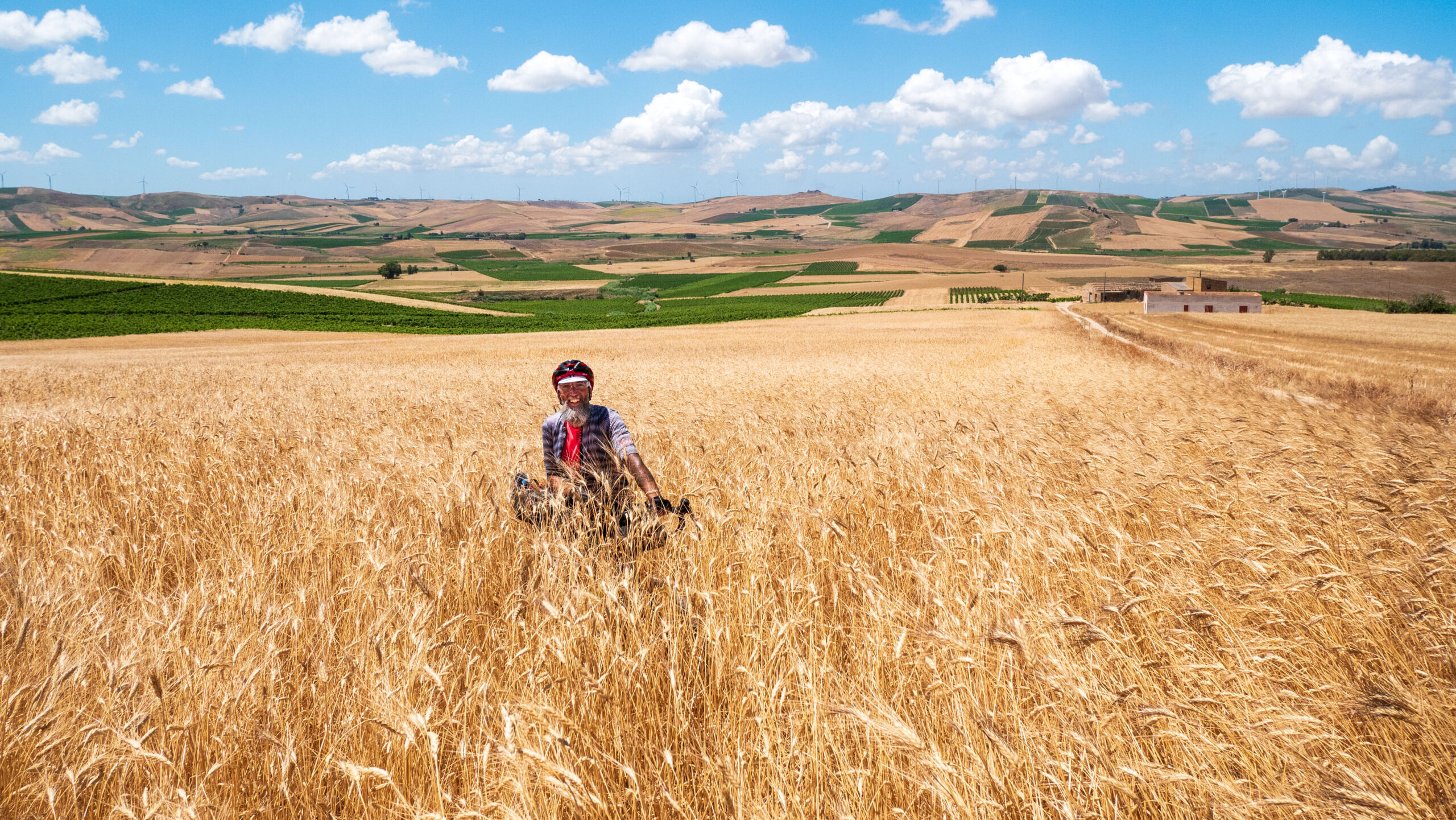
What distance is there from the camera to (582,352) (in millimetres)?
36875

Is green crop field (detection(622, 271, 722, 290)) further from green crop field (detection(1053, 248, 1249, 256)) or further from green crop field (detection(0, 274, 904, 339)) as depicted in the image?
green crop field (detection(1053, 248, 1249, 256))

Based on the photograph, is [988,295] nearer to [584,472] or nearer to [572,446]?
[572,446]

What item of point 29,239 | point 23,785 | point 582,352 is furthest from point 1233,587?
point 29,239

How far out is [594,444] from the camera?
5348 millimetres

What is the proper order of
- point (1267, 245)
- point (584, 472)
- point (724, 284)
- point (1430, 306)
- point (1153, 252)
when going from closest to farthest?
point (584, 472) < point (1430, 306) < point (724, 284) < point (1153, 252) < point (1267, 245)

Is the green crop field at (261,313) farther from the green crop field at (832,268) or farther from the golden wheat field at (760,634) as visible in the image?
the golden wheat field at (760,634)

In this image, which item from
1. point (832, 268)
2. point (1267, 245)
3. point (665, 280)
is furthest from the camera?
point (1267, 245)

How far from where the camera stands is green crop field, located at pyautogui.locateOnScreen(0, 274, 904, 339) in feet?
201

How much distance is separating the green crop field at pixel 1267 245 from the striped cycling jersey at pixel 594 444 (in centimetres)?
22053

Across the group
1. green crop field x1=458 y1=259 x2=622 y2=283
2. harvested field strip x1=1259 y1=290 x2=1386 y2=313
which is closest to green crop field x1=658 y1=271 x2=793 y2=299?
green crop field x1=458 y1=259 x2=622 y2=283

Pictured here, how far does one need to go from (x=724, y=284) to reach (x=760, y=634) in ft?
400

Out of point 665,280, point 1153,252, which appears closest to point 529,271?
point 665,280

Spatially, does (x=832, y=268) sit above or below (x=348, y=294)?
above

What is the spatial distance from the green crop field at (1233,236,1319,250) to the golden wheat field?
219 m
